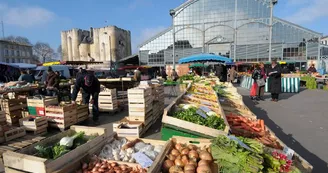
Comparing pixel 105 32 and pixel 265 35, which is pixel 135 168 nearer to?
pixel 265 35

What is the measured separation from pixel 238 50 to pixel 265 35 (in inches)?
171

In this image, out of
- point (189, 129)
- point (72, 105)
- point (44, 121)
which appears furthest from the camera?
point (72, 105)

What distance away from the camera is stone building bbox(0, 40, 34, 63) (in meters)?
52.5

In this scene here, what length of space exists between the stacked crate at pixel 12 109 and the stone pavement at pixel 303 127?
24.5 ft

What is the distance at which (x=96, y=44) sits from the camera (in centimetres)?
5291

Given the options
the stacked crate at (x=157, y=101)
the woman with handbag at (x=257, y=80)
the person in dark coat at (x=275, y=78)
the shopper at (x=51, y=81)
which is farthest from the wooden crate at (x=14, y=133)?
the person in dark coat at (x=275, y=78)

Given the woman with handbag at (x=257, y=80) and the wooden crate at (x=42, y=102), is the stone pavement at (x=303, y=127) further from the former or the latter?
the wooden crate at (x=42, y=102)

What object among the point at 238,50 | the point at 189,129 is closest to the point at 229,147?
the point at 189,129

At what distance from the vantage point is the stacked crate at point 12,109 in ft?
18.8

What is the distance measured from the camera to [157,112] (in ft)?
20.7

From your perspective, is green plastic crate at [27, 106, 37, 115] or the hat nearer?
green plastic crate at [27, 106, 37, 115]

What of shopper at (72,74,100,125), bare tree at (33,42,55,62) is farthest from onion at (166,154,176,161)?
bare tree at (33,42,55,62)

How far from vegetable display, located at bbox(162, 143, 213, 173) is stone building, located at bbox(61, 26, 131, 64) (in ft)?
167

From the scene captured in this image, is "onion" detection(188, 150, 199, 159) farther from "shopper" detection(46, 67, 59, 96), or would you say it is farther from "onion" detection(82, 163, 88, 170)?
→ "shopper" detection(46, 67, 59, 96)
